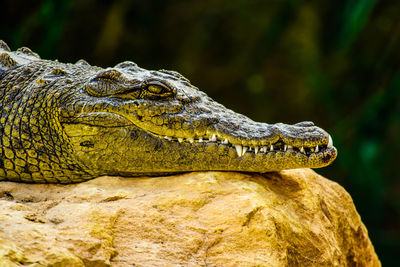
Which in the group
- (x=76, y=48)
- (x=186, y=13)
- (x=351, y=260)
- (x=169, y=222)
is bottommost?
(x=351, y=260)

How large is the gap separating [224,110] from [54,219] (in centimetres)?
115

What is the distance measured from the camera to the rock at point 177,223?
1.79 meters

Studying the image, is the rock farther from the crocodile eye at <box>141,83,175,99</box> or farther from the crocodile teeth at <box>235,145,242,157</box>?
the crocodile eye at <box>141,83,175,99</box>

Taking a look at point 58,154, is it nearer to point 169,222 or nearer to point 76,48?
point 169,222

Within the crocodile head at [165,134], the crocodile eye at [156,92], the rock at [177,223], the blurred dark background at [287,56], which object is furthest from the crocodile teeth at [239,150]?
the blurred dark background at [287,56]

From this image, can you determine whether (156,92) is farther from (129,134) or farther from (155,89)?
(129,134)

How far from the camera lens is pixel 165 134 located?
243cm

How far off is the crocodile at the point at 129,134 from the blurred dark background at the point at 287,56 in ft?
10.4

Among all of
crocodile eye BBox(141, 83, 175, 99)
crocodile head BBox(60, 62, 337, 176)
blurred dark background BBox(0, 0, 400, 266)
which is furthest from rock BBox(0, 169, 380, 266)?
blurred dark background BBox(0, 0, 400, 266)

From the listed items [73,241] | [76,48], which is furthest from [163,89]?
[76,48]

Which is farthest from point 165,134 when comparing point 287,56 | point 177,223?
point 287,56

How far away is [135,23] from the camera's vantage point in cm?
719

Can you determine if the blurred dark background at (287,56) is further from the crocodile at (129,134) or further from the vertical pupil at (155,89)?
the vertical pupil at (155,89)

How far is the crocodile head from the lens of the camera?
2316 millimetres
